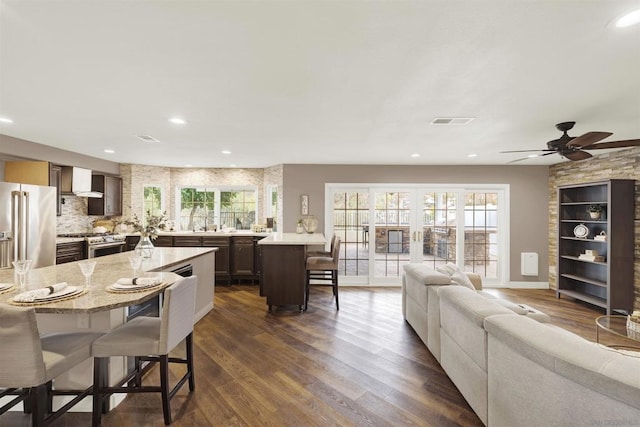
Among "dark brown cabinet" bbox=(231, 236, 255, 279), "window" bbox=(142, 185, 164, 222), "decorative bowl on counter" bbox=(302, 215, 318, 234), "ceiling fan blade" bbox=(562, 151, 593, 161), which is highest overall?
"ceiling fan blade" bbox=(562, 151, 593, 161)

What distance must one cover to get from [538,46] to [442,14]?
74 centimetres

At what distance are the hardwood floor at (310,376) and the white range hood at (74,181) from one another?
324cm

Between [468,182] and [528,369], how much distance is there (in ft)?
15.7

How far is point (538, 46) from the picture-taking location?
1.64 metres

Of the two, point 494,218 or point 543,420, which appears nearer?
point 543,420

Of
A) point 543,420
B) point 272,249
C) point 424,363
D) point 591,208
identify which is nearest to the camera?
point 543,420

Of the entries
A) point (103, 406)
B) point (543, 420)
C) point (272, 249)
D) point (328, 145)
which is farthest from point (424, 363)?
point (328, 145)

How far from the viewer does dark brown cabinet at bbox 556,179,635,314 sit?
3.99 metres

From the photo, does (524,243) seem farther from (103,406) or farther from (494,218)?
(103,406)

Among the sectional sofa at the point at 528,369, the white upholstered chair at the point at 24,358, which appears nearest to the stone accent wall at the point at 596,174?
the sectional sofa at the point at 528,369

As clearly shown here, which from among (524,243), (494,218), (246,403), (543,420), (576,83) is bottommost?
(246,403)

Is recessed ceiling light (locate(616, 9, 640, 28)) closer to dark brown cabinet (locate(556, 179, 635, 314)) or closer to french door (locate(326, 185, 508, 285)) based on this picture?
dark brown cabinet (locate(556, 179, 635, 314))

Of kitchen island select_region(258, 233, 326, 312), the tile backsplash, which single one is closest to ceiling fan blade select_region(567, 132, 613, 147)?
kitchen island select_region(258, 233, 326, 312)

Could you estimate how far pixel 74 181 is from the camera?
4.61 meters
